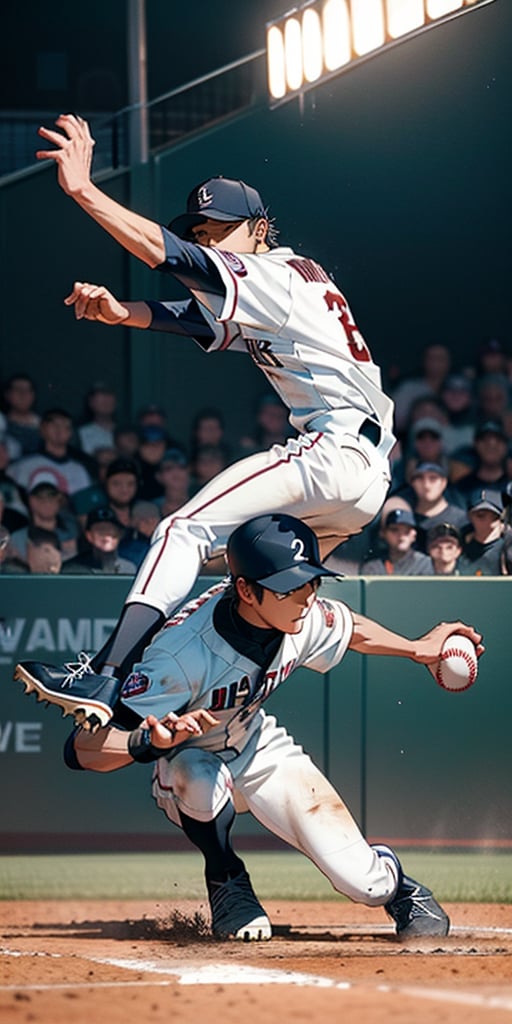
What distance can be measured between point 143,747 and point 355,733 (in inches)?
74.4

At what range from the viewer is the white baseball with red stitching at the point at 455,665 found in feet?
18.9

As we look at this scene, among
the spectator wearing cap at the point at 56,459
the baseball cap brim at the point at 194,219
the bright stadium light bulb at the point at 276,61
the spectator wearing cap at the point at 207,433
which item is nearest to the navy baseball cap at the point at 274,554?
the baseball cap brim at the point at 194,219

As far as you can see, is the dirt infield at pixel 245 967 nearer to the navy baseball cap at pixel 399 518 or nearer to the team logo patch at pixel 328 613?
the team logo patch at pixel 328 613

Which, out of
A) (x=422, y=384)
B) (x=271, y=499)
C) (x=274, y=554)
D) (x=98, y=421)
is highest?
(x=422, y=384)

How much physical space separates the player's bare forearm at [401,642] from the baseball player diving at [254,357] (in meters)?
0.32

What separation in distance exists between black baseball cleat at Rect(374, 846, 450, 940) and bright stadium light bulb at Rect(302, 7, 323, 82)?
5162 mm

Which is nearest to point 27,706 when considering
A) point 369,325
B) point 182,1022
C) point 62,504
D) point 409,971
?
point 62,504

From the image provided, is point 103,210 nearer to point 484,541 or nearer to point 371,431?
point 371,431

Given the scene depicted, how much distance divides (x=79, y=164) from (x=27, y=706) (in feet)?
8.68

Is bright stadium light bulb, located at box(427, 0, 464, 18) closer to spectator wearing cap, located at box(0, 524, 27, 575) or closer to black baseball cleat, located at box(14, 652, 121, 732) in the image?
spectator wearing cap, located at box(0, 524, 27, 575)

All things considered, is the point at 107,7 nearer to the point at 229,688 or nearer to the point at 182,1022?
the point at 229,688

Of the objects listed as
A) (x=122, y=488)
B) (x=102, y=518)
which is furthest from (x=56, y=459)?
(x=102, y=518)

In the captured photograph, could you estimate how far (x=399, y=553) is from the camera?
25.1 ft

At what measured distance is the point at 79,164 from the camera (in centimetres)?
514
